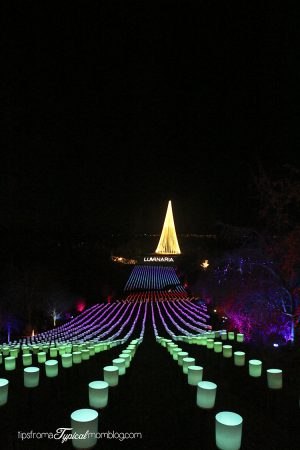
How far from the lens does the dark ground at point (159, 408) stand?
296 cm

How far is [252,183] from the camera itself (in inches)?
413

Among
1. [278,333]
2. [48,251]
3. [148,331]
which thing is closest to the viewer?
[278,333]

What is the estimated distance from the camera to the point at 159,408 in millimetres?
3689

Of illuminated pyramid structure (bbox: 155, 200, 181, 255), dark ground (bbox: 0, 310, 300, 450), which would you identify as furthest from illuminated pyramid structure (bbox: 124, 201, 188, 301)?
dark ground (bbox: 0, 310, 300, 450)

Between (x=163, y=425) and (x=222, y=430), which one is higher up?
(x=222, y=430)

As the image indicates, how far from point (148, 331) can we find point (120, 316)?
5.93 meters

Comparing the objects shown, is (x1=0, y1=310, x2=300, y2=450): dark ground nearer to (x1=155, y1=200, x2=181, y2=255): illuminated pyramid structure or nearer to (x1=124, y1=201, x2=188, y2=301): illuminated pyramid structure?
(x1=124, y1=201, x2=188, y2=301): illuminated pyramid structure

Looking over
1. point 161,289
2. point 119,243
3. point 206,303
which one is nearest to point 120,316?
point 206,303

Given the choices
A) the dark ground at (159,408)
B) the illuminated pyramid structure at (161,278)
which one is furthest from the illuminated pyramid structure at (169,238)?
the dark ground at (159,408)

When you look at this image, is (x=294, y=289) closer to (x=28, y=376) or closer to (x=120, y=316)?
(x=28, y=376)

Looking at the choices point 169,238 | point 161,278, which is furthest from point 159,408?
point 169,238

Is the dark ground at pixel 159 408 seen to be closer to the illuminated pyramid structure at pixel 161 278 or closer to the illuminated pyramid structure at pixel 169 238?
the illuminated pyramid structure at pixel 161 278

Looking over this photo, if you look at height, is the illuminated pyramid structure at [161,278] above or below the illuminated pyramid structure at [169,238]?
below

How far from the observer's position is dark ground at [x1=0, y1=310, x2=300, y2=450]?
2963 mm
